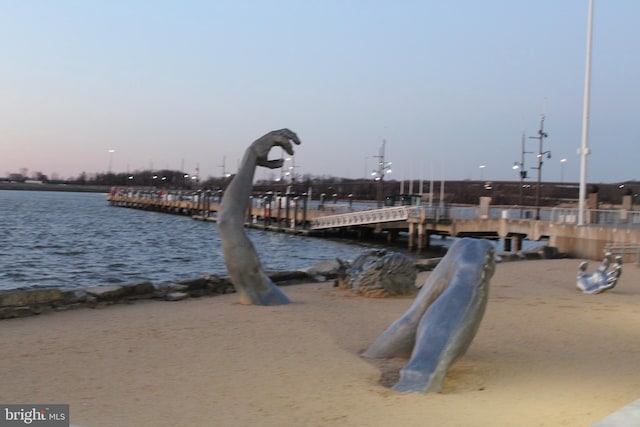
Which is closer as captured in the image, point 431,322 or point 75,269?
point 431,322

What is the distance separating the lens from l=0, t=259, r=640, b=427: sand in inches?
229

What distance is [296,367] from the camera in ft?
24.7

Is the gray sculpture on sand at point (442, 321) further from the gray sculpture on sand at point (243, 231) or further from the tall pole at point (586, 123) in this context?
the tall pole at point (586, 123)

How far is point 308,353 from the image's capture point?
8.28 metres

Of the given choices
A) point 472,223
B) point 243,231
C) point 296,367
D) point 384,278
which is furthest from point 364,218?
point 296,367

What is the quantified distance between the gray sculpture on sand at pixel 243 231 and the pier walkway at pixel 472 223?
15.1 m

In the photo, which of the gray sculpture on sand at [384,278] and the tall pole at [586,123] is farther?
the tall pole at [586,123]

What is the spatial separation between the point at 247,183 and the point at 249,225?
5475 cm

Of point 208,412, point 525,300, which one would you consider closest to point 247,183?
point 525,300

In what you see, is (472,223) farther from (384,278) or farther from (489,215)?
(384,278)

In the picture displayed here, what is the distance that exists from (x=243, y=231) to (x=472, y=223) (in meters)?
30.8

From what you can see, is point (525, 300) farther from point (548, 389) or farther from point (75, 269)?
point (75, 269)

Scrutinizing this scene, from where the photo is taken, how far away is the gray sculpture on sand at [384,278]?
13828 mm

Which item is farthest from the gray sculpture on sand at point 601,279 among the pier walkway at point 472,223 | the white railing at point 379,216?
the white railing at point 379,216
